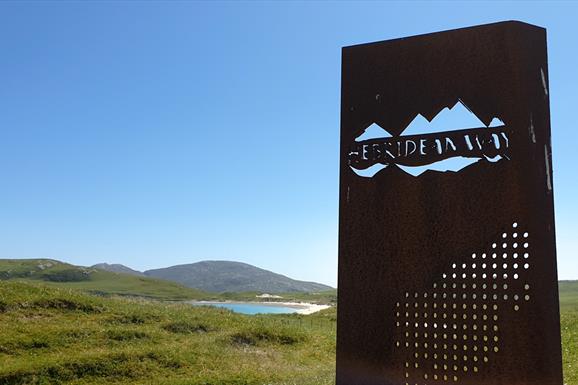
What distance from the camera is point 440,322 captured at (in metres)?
6.32

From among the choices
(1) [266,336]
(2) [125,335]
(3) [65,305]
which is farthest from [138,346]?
(3) [65,305]

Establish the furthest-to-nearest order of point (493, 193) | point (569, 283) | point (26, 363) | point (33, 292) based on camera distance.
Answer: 1. point (569, 283)
2. point (33, 292)
3. point (26, 363)
4. point (493, 193)

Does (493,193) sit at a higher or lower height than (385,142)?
lower

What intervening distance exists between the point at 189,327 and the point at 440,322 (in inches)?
664

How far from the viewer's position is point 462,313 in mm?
6223

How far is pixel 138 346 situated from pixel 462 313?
13.9 meters

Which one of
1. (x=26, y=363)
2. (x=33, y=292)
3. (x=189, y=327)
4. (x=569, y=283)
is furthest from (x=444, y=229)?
(x=569, y=283)

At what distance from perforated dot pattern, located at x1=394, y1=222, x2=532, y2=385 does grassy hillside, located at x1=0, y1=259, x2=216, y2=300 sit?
74.6 metres

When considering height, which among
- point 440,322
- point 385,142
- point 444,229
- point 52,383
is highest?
point 385,142

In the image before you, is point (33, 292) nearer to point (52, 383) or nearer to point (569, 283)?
point (52, 383)

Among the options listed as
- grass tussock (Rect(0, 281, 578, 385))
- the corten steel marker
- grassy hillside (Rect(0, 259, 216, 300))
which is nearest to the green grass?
grass tussock (Rect(0, 281, 578, 385))

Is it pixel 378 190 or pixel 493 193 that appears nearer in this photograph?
pixel 493 193

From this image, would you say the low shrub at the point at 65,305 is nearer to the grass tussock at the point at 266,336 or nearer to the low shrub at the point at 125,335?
the low shrub at the point at 125,335

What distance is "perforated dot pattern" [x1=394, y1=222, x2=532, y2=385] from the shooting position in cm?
598
